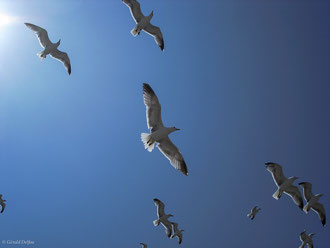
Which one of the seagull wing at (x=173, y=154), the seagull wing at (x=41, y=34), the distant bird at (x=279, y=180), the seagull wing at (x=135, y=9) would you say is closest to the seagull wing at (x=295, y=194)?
the distant bird at (x=279, y=180)

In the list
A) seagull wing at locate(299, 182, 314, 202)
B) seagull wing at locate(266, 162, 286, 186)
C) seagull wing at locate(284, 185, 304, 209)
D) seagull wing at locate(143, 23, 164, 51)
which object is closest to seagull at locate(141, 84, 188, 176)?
seagull wing at locate(143, 23, 164, 51)

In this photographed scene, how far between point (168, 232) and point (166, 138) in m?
8.19

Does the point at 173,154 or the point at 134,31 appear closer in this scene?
the point at 173,154

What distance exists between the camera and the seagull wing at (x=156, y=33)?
1735 centimetres

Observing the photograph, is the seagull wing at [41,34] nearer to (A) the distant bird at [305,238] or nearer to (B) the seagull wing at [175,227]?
(B) the seagull wing at [175,227]

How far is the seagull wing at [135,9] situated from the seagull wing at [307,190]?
12166 millimetres

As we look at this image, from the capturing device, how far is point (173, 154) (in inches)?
549

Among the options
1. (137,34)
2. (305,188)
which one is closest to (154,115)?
(137,34)

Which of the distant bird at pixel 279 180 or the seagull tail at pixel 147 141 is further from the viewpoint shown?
the distant bird at pixel 279 180

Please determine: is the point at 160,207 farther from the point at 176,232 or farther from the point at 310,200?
the point at 310,200

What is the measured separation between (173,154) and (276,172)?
6.38 meters

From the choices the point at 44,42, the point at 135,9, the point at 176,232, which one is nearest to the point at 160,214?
the point at 176,232

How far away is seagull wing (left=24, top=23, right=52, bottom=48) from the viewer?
666 inches

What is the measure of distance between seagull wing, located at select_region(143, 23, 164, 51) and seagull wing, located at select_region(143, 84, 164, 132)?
16.9 feet
